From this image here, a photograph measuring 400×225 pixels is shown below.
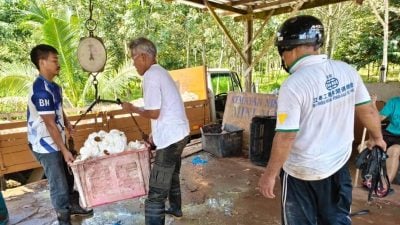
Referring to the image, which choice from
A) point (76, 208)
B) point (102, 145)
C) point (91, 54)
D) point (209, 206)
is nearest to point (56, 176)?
point (102, 145)

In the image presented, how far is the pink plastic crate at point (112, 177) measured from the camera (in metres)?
2.44

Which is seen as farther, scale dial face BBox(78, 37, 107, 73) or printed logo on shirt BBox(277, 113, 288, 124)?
scale dial face BBox(78, 37, 107, 73)

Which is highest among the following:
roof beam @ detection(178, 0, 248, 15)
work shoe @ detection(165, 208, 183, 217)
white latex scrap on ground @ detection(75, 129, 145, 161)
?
roof beam @ detection(178, 0, 248, 15)

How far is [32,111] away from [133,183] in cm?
99

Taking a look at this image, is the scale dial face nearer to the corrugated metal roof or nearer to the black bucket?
the black bucket

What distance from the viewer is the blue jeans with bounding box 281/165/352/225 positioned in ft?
5.82

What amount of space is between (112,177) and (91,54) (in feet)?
4.90

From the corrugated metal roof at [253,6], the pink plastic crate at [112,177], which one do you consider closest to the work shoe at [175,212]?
the pink plastic crate at [112,177]

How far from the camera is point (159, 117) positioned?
8.34ft

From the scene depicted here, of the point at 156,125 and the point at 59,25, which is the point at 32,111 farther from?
the point at 59,25

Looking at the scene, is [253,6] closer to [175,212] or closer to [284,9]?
[284,9]

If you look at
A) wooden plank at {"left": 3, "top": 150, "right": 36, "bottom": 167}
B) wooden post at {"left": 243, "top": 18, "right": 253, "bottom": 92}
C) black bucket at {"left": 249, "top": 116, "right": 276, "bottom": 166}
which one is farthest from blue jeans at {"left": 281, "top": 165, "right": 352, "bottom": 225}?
wooden post at {"left": 243, "top": 18, "right": 253, "bottom": 92}

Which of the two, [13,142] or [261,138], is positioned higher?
[13,142]

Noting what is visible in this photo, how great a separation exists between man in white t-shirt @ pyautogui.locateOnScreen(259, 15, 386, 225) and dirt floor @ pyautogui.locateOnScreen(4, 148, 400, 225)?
134 centimetres
